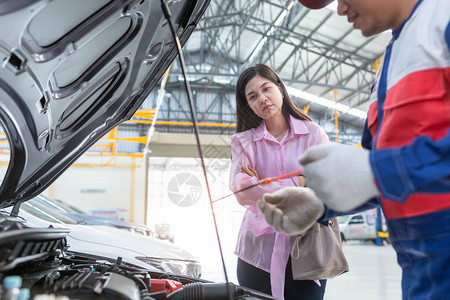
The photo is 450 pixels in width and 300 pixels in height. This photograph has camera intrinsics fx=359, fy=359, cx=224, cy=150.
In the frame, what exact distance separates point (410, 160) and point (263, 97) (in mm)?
876

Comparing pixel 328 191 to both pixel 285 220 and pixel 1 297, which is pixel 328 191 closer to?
pixel 285 220


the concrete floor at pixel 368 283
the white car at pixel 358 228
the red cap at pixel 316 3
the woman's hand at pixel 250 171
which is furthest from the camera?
the white car at pixel 358 228

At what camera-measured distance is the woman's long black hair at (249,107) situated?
1.48 meters

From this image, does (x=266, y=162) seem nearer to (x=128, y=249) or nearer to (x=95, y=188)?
(x=128, y=249)

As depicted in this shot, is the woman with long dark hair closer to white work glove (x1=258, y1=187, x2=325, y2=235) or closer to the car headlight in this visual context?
white work glove (x1=258, y1=187, x2=325, y2=235)

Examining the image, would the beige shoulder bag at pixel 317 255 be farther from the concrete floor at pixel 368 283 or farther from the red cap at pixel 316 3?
the concrete floor at pixel 368 283

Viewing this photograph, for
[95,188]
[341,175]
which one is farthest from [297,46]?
[341,175]

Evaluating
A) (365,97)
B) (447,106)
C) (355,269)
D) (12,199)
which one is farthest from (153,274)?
(365,97)

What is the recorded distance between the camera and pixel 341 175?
2.09 feet

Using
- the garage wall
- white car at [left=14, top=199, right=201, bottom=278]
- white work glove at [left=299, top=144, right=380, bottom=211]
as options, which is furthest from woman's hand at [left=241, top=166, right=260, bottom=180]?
the garage wall

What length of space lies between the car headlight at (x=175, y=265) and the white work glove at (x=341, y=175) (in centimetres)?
157

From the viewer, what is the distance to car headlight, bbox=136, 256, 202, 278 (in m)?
2.11

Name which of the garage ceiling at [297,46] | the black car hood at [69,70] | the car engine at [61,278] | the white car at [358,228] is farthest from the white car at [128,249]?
the white car at [358,228]

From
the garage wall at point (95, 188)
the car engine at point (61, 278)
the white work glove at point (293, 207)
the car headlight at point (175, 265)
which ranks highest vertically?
the garage wall at point (95, 188)
